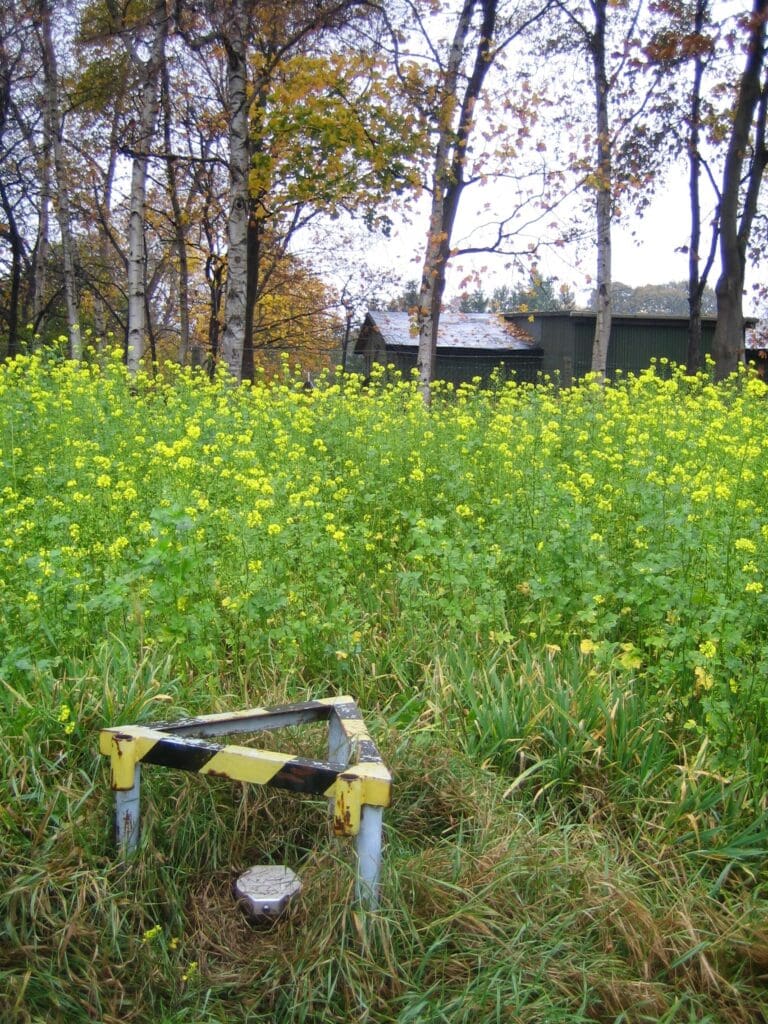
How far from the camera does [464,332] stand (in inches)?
1286

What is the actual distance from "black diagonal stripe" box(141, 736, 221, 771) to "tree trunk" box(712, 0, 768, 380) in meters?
14.4

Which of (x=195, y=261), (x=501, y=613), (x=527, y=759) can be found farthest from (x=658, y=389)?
(x=195, y=261)

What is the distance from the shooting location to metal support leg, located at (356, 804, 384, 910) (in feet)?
8.11

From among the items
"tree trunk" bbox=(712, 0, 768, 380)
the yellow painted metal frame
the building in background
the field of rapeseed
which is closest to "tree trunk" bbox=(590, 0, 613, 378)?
"tree trunk" bbox=(712, 0, 768, 380)

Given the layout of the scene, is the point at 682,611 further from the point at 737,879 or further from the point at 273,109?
the point at 273,109

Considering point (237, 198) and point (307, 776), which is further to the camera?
point (237, 198)

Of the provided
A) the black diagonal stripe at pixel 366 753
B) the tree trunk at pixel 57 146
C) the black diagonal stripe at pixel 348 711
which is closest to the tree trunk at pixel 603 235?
the tree trunk at pixel 57 146

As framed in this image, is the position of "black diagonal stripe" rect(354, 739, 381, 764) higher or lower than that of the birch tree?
lower

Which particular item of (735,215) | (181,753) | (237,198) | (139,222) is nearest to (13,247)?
(139,222)

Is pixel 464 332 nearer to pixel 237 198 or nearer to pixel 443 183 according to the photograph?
pixel 443 183

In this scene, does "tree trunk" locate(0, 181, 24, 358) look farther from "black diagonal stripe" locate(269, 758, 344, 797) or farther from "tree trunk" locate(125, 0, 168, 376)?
"black diagonal stripe" locate(269, 758, 344, 797)

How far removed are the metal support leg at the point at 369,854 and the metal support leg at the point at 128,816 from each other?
703mm

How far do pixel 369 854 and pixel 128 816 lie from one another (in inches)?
29.8

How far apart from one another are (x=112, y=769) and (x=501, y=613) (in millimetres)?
1952
